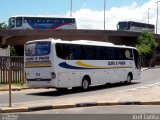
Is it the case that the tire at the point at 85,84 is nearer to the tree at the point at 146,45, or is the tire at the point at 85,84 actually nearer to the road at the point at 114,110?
the road at the point at 114,110

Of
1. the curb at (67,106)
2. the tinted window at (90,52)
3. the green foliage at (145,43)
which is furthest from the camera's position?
the green foliage at (145,43)

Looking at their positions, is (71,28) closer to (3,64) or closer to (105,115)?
(3,64)

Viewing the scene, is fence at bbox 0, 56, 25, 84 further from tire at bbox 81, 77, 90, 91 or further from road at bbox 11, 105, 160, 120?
road at bbox 11, 105, 160, 120

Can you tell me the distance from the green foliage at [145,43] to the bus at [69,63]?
43.0 m

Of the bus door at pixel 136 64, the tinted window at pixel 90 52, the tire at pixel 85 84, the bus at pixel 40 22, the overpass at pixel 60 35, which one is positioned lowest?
the tire at pixel 85 84

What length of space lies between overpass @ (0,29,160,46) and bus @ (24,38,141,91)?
34.4 metres

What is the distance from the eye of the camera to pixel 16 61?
90.9 feet

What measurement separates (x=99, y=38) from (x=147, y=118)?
56340 mm

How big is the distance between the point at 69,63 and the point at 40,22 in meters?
44.2

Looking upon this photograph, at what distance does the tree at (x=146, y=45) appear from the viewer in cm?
7057

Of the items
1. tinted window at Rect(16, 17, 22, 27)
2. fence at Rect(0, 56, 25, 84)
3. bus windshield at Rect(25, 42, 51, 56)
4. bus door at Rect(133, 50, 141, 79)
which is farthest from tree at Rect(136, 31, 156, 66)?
bus windshield at Rect(25, 42, 51, 56)

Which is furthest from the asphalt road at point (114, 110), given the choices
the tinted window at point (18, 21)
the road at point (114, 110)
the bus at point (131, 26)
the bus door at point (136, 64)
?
the bus at point (131, 26)

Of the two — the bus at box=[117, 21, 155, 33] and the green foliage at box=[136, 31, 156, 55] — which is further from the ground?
the bus at box=[117, 21, 155, 33]

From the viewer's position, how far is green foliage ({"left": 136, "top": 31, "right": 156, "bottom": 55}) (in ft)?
231
